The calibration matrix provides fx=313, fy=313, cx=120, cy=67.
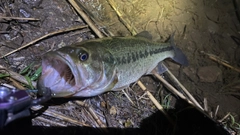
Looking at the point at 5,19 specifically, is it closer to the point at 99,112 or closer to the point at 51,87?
the point at 51,87

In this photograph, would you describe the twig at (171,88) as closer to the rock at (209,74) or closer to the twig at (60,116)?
the rock at (209,74)

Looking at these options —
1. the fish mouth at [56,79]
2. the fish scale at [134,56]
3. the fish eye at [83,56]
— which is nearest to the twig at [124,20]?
the fish scale at [134,56]

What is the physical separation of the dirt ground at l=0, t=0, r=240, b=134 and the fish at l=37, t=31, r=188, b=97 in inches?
17.7

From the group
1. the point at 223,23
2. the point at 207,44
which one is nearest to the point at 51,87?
the point at 207,44

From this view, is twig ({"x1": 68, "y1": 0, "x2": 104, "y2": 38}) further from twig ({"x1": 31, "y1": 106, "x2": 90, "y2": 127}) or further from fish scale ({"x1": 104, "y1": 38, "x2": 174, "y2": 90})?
twig ({"x1": 31, "y1": 106, "x2": 90, "y2": 127})

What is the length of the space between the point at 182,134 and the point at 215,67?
3.80ft

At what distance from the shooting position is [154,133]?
3826 mm

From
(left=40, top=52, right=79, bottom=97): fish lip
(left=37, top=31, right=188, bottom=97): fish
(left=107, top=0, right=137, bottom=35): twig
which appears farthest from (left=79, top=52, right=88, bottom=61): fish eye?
(left=107, top=0, right=137, bottom=35): twig

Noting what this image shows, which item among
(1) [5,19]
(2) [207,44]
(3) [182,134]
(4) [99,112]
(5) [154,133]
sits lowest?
(3) [182,134]

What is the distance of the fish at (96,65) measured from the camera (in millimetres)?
2844

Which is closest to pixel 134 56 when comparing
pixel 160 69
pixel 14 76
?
pixel 160 69

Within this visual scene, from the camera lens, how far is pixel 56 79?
289 centimetres

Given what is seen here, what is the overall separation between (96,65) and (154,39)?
1.59 meters

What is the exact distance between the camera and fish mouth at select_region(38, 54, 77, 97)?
9.36 ft
